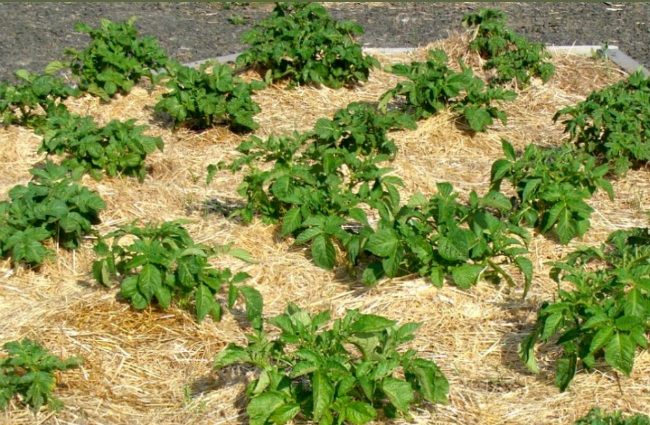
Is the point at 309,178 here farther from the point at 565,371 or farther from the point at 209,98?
the point at 565,371

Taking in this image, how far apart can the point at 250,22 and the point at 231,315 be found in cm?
530

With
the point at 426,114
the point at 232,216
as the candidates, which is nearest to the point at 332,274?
the point at 232,216

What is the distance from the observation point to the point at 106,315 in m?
4.48

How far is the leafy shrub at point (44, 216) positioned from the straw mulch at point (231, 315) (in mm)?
138

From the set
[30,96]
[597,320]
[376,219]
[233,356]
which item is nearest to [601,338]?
[597,320]

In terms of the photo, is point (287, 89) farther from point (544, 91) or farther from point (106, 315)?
point (106, 315)

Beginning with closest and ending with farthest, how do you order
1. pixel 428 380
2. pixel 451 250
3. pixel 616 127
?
pixel 428 380 < pixel 451 250 < pixel 616 127

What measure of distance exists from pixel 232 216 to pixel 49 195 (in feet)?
2.91

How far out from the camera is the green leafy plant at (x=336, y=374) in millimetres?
3512

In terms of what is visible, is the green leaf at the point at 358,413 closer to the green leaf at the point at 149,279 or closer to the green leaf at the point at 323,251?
the green leaf at the point at 149,279

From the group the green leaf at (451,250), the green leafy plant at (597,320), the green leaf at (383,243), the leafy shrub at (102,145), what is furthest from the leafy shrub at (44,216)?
the green leafy plant at (597,320)

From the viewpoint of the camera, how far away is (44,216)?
4711mm

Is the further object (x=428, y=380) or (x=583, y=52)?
(x=583, y=52)

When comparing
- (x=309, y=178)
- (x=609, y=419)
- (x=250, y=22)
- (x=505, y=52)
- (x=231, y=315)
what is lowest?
(x=250, y=22)
